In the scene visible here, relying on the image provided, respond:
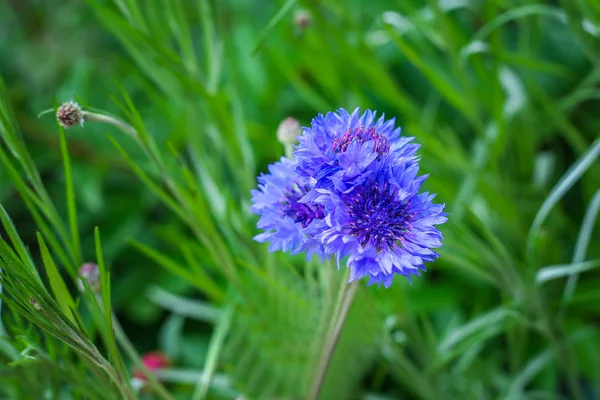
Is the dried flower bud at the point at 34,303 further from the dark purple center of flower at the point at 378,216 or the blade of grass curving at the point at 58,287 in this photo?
the dark purple center of flower at the point at 378,216

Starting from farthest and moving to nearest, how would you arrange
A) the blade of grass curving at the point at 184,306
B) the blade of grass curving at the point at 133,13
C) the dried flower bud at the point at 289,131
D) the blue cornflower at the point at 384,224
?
the blade of grass curving at the point at 184,306
the blade of grass curving at the point at 133,13
the dried flower bud at the point at 289,131
the blue cornflower at the point at 384,224

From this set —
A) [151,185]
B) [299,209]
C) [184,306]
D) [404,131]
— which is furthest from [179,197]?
[404,131]

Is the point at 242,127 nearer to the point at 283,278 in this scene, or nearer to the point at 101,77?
the point at 283,278

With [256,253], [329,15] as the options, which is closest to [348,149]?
[256,253]

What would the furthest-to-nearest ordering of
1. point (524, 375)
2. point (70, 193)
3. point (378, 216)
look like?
point (524, 375)
point (70, 193)
point (378, 216)

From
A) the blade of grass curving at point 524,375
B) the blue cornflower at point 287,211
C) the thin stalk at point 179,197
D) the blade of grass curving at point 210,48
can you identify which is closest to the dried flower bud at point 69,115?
the thin stalk at point 179,197

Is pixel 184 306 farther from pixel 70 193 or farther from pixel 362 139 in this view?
pixel 362 139
